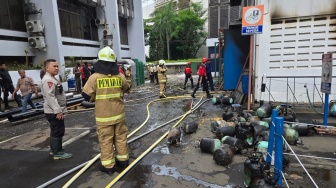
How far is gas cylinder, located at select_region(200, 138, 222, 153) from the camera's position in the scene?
12.9ft

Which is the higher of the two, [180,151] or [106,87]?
[106,87]

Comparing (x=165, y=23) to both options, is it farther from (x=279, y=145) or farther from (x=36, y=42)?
(x=279, y=145)

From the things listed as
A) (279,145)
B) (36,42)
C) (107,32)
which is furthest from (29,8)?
(279,145)

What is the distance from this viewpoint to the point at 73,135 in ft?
18.2

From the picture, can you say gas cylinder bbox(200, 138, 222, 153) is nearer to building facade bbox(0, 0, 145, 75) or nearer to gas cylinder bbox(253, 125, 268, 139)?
gas cylinder bbox(253, 125, 268, 139)

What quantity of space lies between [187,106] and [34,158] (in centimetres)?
527

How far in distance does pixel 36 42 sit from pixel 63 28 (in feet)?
11.0

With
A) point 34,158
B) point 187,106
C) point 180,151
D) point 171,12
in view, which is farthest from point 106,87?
point 171,12

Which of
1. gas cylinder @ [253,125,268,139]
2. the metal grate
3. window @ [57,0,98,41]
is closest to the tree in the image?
window @ [57,0,98,41]

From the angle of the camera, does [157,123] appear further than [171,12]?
No

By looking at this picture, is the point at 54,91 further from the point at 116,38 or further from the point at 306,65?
the point at 116,38

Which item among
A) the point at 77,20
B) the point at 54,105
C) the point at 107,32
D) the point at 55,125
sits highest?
the point at 77,20

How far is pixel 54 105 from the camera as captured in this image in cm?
389

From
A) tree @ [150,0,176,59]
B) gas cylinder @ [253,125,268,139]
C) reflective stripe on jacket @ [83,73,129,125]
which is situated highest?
tree @ [150,0,176,59]
